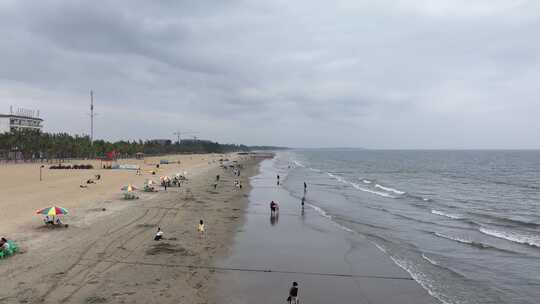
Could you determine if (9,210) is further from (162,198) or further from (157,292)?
(157,292)

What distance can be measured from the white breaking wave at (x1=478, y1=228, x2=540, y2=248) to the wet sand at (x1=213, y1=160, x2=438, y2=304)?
10226mm

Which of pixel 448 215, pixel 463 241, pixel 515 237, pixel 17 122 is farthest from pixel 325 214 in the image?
pixel 17 122

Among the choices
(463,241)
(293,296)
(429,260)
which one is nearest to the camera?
(293,296)

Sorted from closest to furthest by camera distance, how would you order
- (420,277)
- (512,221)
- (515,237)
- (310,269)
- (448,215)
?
(420,277), (310,269), (515,237), (512,221), (448,215)

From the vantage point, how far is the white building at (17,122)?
121500 mm

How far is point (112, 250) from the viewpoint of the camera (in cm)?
1925

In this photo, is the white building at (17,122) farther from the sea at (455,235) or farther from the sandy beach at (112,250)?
the sea at (455,235)

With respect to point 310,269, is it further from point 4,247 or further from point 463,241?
point 4,247

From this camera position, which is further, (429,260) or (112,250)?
(429,260)

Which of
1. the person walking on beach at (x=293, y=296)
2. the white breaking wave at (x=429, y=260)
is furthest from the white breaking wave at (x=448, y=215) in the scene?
the person walking on beach at (x=293, y=296)

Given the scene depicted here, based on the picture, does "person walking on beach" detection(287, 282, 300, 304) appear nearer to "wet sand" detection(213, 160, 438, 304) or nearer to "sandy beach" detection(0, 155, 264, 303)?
"wet sand" detection(213, 160, 438, 304)

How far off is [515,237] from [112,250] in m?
26.4

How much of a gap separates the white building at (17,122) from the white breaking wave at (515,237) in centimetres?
12535

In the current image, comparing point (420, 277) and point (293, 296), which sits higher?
point (293, 296)
